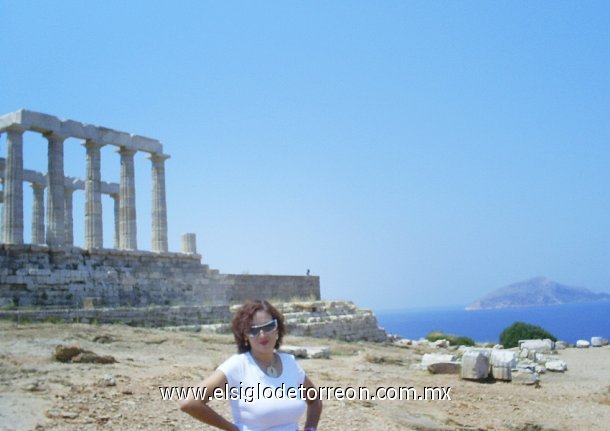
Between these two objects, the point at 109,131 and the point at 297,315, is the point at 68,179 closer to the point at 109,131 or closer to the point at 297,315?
the point at 109,131

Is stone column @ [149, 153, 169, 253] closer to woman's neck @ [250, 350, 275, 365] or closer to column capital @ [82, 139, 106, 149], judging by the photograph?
column capital @ [82, 139, 106, 149]

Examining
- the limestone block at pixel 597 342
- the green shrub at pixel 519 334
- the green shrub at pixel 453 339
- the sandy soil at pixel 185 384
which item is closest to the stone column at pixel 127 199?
the sandy soil at pixel 185 384

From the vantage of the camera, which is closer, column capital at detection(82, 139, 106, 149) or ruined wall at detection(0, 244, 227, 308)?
ruined wall at detection(0, 244, 227, 308)

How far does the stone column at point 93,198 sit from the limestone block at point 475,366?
57.5ft

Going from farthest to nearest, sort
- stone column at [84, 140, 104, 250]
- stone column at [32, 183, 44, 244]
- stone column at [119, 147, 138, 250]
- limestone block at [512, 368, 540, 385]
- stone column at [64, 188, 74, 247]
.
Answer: stone column at [32, 183, 44, 244]
stone column at [64, 188, 74, 247]
stone column at [119, 147, 138, 250]
stone column at [84, 140, 104, 250]
limestone block at [512, 368, 540, 385]

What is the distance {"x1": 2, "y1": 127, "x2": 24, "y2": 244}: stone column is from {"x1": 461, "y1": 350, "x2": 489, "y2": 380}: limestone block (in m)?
16.7

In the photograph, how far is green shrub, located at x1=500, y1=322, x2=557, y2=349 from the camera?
25547 mm

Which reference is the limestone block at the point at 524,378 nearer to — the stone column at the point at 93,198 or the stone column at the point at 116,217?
the stone column at the point at 93,198

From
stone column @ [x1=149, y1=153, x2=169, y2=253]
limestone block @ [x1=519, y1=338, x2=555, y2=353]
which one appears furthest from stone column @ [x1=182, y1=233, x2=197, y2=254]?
limestone block @ [x1=519, y1=338, x2=555, y2=353]

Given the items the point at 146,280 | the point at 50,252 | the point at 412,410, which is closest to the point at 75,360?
the point at 412,410

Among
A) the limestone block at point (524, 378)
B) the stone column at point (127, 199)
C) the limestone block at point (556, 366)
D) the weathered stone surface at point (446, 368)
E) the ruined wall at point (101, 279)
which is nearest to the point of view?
the limestone block at point (524, 378)

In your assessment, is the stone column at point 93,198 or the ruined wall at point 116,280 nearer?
the ruined wall at point 116,280

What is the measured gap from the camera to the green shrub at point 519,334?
25.5 metres

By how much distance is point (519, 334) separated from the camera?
85.2ft
